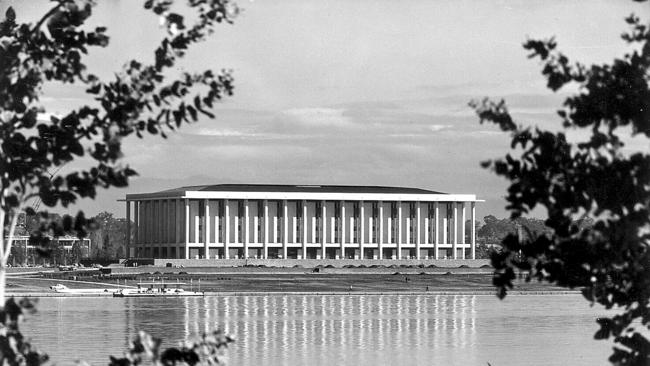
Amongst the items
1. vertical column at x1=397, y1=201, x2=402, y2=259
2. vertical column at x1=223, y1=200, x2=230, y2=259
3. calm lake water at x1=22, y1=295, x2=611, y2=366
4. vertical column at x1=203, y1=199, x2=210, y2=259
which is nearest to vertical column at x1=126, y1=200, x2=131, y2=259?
vertical column at x1=203, y1=199, x2=210, y2=259

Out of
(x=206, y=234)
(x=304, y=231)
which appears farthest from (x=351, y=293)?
(x=206, y=234)

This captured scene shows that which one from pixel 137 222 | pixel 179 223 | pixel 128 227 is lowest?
pixel 128 227

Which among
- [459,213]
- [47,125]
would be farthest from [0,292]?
[459,213]

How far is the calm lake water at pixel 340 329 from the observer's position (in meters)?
54.4

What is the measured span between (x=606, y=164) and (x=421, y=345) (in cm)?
5258

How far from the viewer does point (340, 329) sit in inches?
2793

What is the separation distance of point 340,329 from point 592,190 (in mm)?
62439

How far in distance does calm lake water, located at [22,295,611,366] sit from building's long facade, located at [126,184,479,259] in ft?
178

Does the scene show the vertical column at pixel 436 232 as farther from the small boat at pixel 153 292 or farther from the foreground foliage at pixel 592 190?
the foreground foliage at pixel 592 190

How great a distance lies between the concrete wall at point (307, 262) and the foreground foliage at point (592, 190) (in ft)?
474

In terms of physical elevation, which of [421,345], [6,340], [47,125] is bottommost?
[421,345]

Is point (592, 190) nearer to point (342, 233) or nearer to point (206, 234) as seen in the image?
point (206, 234)

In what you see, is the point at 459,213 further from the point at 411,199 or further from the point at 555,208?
the point at 555,208

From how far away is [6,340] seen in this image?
8914mm
